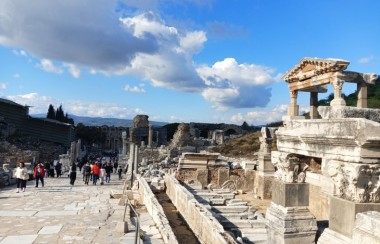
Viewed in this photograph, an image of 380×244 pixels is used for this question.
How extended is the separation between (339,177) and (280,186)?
1467 millimetres

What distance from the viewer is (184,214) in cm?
1039

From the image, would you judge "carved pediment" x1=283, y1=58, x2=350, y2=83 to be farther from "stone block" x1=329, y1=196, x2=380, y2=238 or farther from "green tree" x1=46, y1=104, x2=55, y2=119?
"green tree" x1=46, y1=104, x2=55, y2=119

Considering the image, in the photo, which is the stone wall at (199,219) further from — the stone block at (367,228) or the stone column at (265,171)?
the stone column at (265,171)

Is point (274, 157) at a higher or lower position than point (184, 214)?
higher

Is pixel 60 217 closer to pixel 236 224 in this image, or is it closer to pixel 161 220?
pixel 161 220

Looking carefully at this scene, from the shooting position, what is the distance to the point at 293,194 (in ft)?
18.0

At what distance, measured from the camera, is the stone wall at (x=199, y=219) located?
6723 millimetres

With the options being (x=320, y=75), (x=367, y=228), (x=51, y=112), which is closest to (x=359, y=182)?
(x=367, y=228)

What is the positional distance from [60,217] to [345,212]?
8593 mm

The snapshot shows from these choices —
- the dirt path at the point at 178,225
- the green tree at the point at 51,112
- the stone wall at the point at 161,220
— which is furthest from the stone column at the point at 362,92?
the green tree at the point at 51,112

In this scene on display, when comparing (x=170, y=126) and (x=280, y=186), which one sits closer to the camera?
(x=280, y=186)

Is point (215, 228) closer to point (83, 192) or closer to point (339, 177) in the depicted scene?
point (339, 177)

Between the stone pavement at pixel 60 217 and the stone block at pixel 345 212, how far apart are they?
4.59m

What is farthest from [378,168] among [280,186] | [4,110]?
[4,110]
